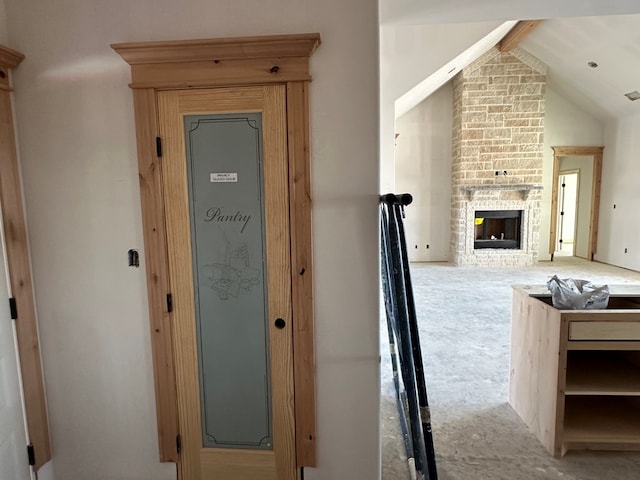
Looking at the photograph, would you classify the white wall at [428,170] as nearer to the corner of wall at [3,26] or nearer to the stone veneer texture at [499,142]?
the stone veneer texture at [499,142]

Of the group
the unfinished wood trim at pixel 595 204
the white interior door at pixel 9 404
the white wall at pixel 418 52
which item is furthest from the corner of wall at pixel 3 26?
the unfinished wood trim at pixel 595 204

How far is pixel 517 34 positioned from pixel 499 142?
79.2 inches

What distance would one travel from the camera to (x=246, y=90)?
168cm

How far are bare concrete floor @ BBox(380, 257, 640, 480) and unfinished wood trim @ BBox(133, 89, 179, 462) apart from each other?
4.07 feet

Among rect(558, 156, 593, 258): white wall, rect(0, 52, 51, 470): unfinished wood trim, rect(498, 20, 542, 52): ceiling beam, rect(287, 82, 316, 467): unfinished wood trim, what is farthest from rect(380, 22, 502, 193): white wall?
rect(558, 156, 593, 258): white wall

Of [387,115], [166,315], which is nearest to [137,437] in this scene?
[166,315]

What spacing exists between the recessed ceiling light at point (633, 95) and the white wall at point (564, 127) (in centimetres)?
144

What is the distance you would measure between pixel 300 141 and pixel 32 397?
1845mm

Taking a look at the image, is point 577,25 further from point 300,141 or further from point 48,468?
point 48,468

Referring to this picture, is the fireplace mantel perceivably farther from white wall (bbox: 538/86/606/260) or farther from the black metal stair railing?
the black metal stair railing

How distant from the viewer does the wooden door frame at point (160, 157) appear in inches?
64.1

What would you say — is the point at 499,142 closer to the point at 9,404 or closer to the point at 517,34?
the point at 517,34

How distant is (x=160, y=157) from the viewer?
1.75 metres

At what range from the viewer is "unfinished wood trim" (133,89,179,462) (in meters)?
1.73
